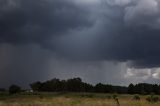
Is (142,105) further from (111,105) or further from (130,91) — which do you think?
(130,91)

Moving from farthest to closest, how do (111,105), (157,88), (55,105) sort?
(157,88), (55,105), (111,105)

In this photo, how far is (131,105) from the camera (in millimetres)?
37219

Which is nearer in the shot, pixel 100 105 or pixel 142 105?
pixel 142 105

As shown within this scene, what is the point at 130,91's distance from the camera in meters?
193

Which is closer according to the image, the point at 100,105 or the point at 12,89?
the point at 100,105

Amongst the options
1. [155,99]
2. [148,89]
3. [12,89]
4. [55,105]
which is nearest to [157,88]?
[148,89]

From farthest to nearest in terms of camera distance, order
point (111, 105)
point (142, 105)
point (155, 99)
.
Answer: point (155, 99) → point (111, 105) → point (142, 105)

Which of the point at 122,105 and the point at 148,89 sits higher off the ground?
the point at 148,89

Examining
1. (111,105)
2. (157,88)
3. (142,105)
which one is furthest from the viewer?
(157,88)

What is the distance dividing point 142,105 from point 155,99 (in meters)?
16.7

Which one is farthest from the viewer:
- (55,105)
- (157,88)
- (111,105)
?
(157,88)

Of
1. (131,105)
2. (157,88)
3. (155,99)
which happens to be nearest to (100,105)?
(131,105)

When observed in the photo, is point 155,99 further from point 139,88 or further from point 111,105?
point 139,88

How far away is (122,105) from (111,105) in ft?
6.24
